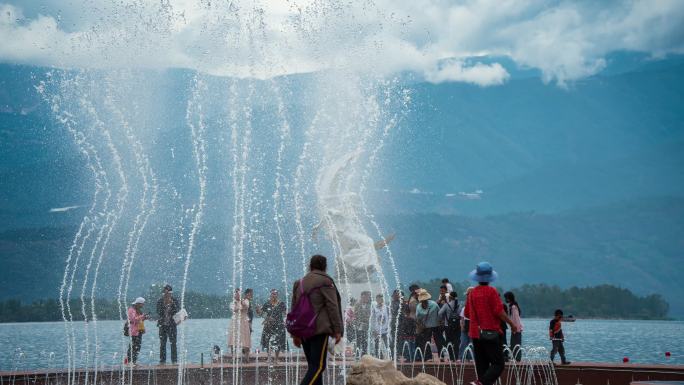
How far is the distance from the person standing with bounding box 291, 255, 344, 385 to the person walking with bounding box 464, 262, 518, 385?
1.83m

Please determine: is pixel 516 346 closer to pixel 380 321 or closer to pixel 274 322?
pixel 380 321

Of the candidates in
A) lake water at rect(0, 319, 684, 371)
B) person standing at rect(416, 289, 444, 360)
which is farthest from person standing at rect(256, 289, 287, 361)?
lake water at rect(0, 319, 684, 371)

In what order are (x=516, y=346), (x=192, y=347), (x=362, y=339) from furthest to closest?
(x=192, y=347) < (x=362, y=339) < (x=516, y=346)

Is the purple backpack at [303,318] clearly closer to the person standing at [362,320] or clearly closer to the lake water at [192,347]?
the lake water at [192,347]

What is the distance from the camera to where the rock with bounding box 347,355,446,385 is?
9.50 m

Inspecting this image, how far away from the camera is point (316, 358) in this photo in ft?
28.0

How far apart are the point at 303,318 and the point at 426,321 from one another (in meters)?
8.13

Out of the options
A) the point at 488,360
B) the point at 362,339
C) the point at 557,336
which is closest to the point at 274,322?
the point at 362,339

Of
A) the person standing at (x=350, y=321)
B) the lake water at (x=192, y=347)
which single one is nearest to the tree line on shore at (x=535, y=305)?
the lake water at (x=192, y=347)

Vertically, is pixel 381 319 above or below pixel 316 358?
above

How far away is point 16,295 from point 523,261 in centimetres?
11770

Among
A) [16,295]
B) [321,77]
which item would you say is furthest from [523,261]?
[321,77]

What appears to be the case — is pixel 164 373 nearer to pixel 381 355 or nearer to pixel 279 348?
pixel 279 348

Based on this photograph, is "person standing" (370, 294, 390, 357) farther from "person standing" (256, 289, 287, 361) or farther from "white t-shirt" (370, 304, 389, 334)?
"person standing" (256, 289, 287, 361)
